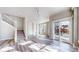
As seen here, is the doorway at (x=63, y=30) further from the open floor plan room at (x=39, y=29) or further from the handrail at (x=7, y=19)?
the handrail at (x=7, y=19)

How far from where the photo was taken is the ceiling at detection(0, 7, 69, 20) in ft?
5.86

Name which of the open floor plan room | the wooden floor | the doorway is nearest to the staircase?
the open floor plan room

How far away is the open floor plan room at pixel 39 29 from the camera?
179 centimetres

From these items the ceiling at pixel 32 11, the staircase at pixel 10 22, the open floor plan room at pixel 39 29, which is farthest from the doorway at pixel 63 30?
the staircase at pixel 10 22

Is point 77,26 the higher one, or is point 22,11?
point 22,11

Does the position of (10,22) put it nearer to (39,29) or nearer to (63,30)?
(39,29)

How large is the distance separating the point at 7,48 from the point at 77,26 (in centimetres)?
127

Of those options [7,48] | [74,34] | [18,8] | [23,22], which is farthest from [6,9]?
[74,34]

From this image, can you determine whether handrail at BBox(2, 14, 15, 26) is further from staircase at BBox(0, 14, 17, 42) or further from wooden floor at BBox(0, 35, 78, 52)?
wooden floor at BBox(0, 35, 78, 52)

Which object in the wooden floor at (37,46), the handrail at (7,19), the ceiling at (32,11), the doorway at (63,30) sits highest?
the ceiling at (32,11)

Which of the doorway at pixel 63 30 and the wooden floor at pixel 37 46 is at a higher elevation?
the doorway at pixel 63 30

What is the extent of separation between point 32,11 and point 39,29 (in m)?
0.34

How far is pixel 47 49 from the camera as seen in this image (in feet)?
5.99
